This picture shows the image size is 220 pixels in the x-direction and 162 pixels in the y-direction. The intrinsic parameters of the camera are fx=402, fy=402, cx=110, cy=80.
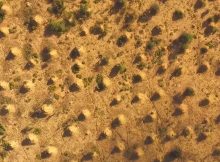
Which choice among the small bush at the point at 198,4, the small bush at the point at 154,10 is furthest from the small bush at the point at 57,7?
the small bush at the point at 198,4

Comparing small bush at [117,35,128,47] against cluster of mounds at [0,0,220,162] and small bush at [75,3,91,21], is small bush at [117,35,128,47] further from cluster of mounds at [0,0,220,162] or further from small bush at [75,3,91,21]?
small bush at [75,3,91,21]

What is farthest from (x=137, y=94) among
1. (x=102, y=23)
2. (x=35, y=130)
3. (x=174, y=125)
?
(x=35, y=130)

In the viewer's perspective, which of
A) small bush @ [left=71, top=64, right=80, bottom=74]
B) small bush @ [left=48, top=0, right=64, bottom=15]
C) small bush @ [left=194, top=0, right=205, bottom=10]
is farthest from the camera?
small bush @ [left=194, top=0, right=205, bottom=10]

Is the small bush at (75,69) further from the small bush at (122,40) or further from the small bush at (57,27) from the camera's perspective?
the small bush at (122,40)

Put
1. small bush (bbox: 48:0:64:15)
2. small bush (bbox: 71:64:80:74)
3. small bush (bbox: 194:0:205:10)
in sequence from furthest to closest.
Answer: small bush (bbox: 194:0:205:10) → small bush (bbox: 71:64:80:74) → small bush (bbox: 48:0:64:15)

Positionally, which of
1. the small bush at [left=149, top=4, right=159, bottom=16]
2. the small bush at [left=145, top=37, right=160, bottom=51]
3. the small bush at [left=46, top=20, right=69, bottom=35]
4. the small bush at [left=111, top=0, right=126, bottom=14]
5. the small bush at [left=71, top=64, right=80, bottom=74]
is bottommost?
the small bush at [left=71, top=64, right=80, bottom=74]

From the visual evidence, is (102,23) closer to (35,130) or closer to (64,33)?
(64,33)

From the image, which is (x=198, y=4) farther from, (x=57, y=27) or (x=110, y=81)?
(x=57, y=27)

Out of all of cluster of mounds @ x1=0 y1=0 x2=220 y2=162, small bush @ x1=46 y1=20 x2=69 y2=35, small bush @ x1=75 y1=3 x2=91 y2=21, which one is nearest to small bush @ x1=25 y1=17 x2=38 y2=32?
cluster of mounds @ x1=0 y1=0 x2=220 y2=162
